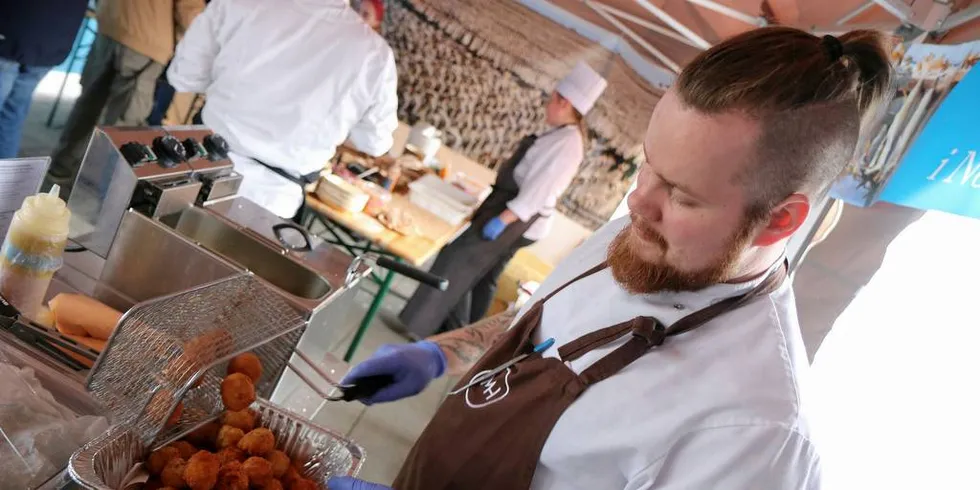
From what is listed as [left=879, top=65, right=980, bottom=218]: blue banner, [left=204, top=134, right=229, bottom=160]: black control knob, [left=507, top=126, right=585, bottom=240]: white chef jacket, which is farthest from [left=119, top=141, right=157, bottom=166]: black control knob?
[left=507, top=126, right=585, bottom=240]: white chef jacket

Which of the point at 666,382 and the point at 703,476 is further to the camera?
the point at 666,382

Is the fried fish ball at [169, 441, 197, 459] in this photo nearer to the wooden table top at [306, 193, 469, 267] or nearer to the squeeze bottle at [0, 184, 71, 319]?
the squeeze bottle at [0, 184, 71, 319]

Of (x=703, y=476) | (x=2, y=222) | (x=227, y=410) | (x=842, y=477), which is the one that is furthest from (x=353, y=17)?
(x=842, y=477)

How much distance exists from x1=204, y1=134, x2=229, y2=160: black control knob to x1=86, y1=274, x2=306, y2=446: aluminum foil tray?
0.80m

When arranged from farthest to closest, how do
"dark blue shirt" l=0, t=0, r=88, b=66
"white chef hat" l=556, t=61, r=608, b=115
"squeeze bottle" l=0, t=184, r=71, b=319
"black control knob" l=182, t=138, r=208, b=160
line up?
"white chef hat" l=556, t=61, r=608, b=115
"dark blue shirt" l=0, t=0, r=88, b=66
"black control knob" l=182, t=138, r=208, b=160
"squeeze bottle" l=0, t=184, r=71, b=319

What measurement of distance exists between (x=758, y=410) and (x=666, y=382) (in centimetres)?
16

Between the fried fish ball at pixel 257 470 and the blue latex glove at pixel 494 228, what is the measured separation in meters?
3.28

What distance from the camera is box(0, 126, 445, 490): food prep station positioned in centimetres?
108

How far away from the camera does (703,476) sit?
1051 mm

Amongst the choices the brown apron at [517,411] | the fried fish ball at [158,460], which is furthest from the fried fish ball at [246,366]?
the brown apron at [517,411]

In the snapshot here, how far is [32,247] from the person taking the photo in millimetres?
1296

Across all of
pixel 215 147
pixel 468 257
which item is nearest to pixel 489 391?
pixel 215 147

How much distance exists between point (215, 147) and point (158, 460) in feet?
3.75

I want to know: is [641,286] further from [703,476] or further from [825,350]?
[825,350]
